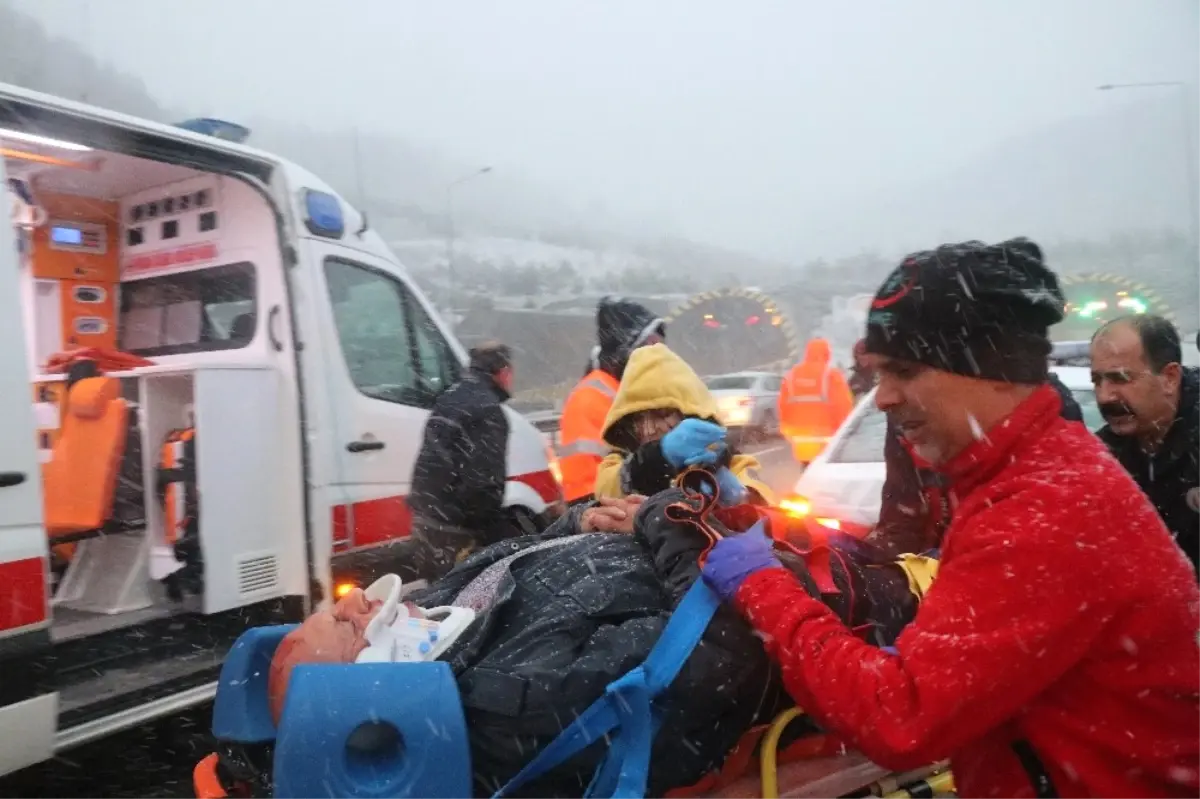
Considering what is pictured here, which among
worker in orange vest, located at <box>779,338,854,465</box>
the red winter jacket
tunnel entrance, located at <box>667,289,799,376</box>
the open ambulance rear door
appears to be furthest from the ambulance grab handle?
tunnel entrance, located at <box>667,289,799,376</box>

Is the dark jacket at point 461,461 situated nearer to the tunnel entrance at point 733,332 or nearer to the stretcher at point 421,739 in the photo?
the stretcher at point 421,739

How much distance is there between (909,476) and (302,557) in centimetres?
288

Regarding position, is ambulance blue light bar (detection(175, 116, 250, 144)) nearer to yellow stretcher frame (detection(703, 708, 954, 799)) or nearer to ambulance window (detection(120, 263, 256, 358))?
ambulance window (detection(120, 263, 256, 358))

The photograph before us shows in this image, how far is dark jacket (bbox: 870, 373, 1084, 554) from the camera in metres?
3.26

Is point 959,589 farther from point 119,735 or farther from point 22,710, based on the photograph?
point 119,735

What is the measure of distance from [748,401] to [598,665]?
16659 mm

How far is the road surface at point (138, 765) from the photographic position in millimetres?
3607

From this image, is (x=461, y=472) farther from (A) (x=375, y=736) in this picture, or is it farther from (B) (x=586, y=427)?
(A) (x=375, y=736)

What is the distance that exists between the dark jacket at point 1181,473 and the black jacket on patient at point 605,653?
1076 mm

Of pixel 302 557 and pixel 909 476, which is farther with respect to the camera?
pixel 302 557

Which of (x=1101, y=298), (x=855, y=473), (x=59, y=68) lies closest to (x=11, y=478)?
(x=855, y=473)

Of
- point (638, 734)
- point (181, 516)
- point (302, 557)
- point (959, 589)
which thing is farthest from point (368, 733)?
point (181, 516)

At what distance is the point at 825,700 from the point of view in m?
1.51

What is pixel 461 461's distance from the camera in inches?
181
